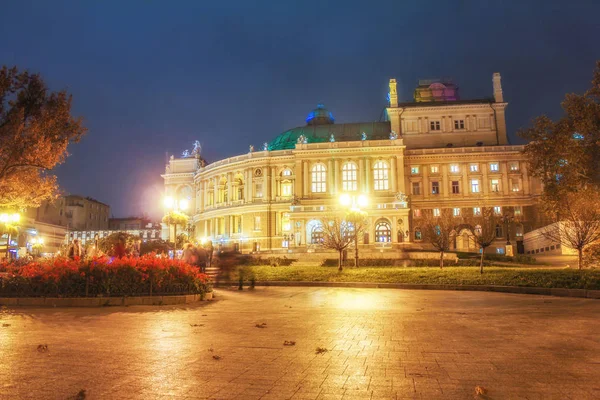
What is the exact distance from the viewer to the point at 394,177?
7050 cm

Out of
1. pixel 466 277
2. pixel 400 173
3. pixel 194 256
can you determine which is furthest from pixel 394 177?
pixel 194 256

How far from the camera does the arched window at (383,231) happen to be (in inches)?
2581

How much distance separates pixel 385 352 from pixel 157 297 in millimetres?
9885

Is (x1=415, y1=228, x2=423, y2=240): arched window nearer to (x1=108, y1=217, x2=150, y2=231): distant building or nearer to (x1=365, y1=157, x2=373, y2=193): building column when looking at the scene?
(x1=365, y1=157, x2=373, y2=193): building column

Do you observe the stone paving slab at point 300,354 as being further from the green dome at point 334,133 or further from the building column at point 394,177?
the green dome at point 334,133

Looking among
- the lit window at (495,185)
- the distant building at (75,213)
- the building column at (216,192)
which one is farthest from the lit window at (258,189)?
the distant building at (75,213)

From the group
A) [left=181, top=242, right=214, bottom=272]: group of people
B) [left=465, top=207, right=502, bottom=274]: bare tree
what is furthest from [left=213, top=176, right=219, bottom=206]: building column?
[left=181, top=242, right=214, bottom=272]: group of people

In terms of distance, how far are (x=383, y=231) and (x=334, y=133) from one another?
1017 inches

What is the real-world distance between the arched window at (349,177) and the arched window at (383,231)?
827 cm

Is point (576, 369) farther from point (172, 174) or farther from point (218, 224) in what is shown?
point (172, 174)

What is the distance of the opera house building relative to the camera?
6725cm

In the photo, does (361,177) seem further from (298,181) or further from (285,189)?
(285,189)

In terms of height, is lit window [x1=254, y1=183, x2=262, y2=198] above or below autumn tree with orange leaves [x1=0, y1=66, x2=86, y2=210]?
above

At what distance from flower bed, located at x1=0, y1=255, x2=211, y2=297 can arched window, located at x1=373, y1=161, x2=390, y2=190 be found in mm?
58212
